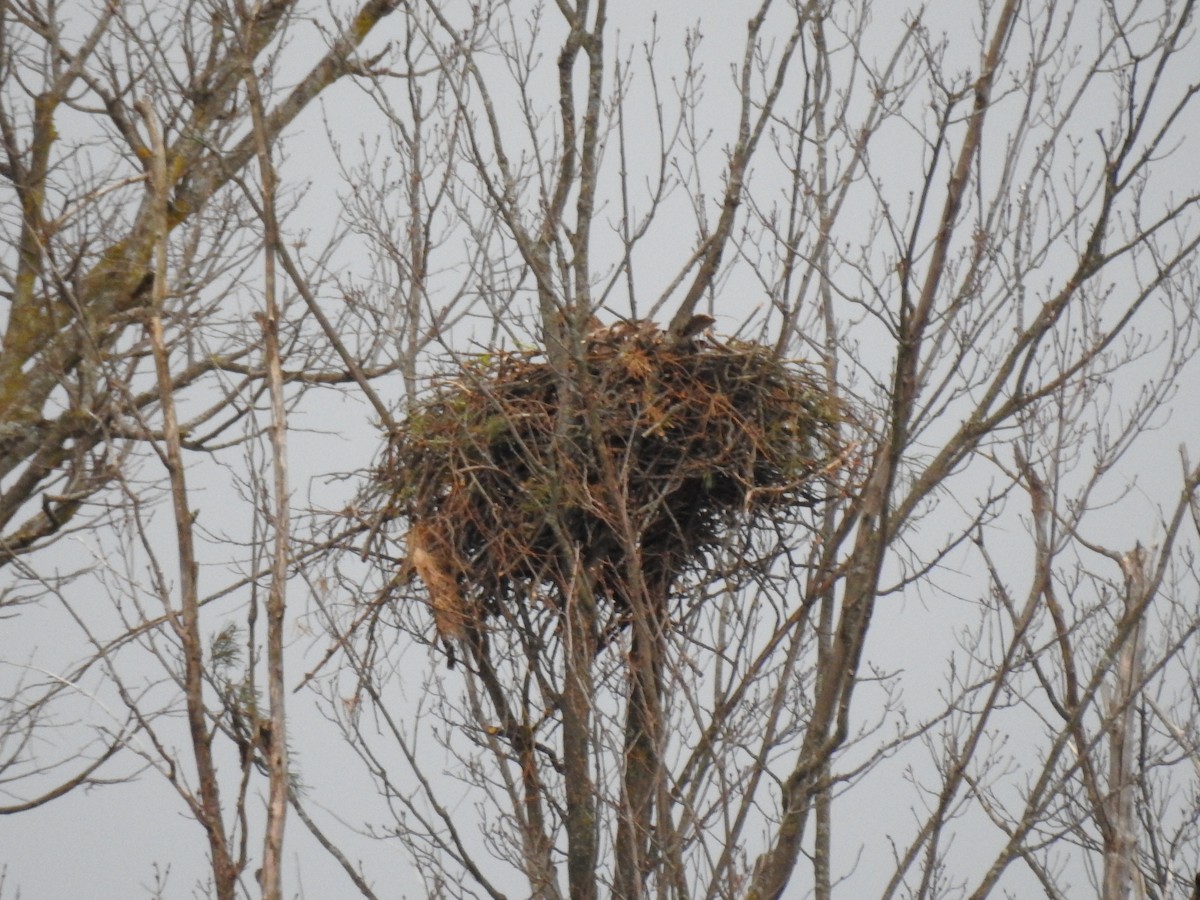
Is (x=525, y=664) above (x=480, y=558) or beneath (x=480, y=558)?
beneath

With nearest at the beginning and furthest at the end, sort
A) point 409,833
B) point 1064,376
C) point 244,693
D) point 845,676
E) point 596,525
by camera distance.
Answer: point 244,693, point 845,676, point 1064,376, point 596,525, point 409,833

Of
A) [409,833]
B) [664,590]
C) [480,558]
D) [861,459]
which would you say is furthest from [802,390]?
[409,833]

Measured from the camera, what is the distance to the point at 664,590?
442 cm

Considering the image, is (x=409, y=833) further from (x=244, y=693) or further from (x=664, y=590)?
(x=244, y=693)

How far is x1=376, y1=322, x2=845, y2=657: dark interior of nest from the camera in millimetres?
4219

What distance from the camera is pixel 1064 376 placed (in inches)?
160

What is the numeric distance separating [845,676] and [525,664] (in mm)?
1187

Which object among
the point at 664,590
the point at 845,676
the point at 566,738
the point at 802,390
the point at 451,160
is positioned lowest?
the point at 845,676

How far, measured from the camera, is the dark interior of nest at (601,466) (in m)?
4.22

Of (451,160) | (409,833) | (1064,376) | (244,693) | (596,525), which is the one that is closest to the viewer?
(244,693)

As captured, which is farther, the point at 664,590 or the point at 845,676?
the point at 664,590

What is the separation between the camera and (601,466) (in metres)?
4.12

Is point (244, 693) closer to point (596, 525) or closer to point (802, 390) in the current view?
point (596, 525)

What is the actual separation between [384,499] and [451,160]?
5.96ft
